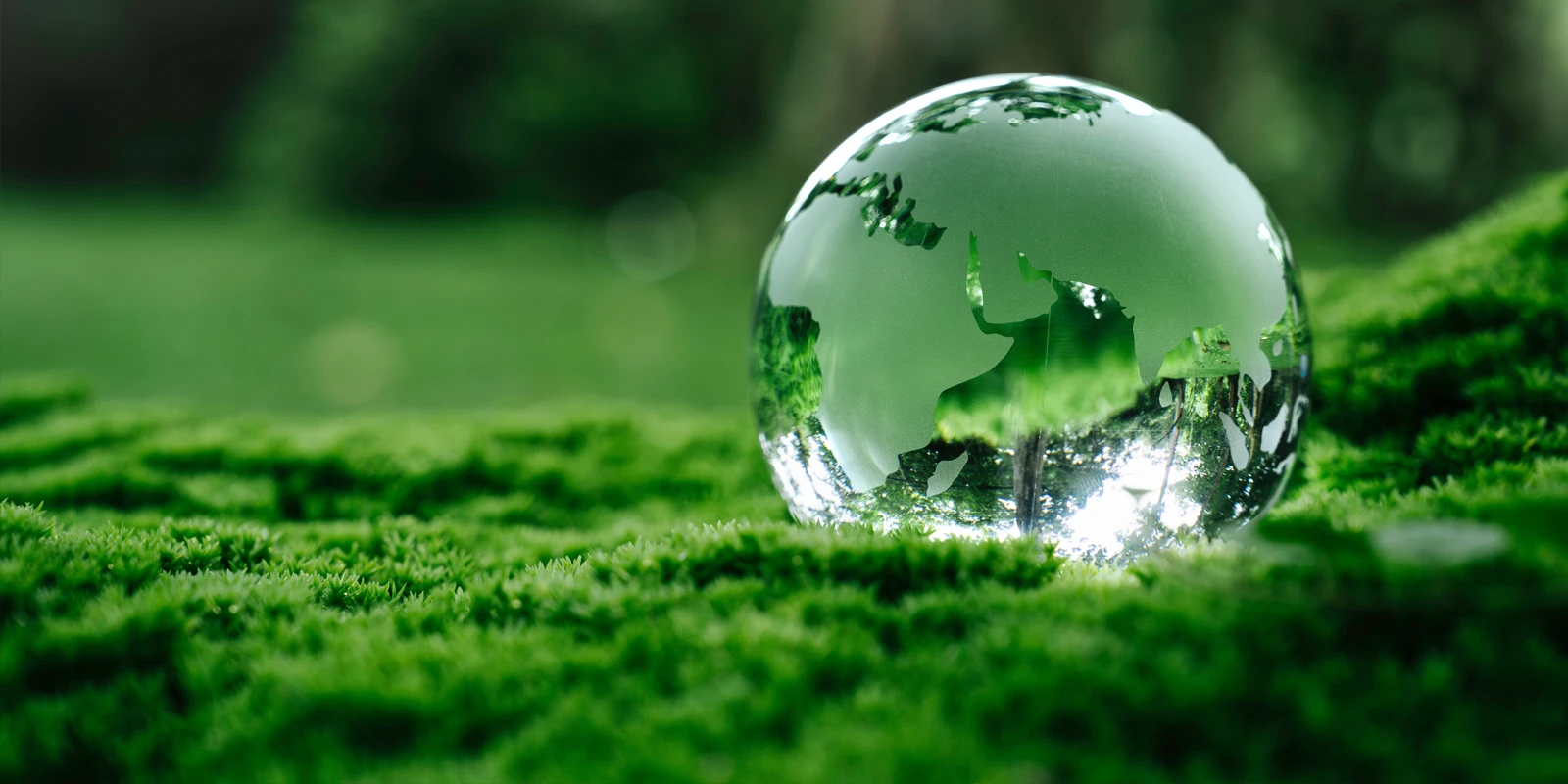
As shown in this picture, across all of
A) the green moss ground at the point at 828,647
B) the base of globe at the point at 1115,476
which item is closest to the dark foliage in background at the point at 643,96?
the base of globe at the point at 1115,476

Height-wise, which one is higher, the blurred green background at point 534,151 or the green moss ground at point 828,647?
the blurred green background at point 534,151

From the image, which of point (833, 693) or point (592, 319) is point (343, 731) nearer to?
point (833, 693)

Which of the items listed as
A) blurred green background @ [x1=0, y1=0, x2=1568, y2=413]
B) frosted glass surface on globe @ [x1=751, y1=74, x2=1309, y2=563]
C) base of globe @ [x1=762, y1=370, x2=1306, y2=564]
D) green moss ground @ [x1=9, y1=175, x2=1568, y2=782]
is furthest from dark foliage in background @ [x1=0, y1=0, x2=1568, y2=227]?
green moss ground @ [x1=9, y1=175, x2=1568, y2=782]

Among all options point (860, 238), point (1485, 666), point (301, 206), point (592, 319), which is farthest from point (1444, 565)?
point (301, 206)

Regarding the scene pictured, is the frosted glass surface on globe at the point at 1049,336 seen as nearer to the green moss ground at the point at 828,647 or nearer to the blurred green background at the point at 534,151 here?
the green moss ground at the point at 828,647

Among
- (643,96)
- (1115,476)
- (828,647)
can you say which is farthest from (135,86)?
(828,647)

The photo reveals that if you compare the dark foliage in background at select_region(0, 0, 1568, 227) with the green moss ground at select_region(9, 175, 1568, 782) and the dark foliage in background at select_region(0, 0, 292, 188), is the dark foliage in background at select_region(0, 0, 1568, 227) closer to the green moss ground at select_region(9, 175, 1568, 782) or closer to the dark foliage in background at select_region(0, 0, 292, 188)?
the dark foliage in background at select_region(0, 0, 292, 188)

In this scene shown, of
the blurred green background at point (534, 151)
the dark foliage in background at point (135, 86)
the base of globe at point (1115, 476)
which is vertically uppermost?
the dark foliage in background at point (135, 86)
